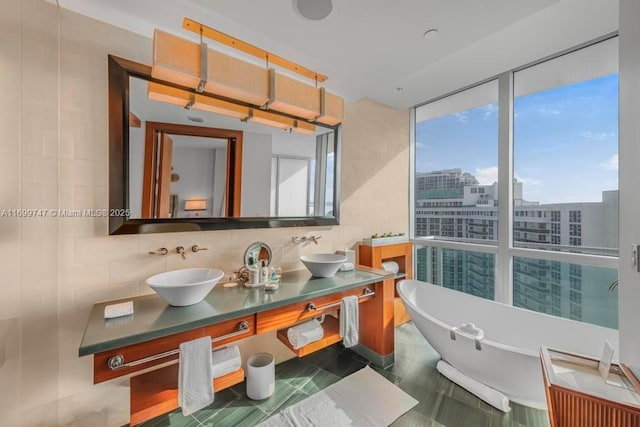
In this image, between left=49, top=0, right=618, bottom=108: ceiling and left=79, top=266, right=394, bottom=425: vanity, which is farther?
left=49, top=0, right=618, bottom=108: ceiling

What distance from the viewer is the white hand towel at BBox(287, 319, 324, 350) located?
1.87 m

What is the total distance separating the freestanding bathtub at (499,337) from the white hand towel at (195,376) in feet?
5.24

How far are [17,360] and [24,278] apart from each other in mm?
384

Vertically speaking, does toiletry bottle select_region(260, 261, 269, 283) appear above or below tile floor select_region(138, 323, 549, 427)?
above

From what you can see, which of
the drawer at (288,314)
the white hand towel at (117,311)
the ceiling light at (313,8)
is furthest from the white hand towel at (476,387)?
the ceiling light at (313,8)

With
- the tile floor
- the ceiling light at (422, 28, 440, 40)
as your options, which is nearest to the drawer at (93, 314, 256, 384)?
the tile floor

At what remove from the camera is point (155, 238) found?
1777 millimetres

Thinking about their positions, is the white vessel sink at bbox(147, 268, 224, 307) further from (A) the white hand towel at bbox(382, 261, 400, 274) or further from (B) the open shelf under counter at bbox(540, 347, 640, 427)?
(A) the white hand towel at bbox(382, 261, 400, 274)

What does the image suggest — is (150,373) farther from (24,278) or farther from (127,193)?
(127,193)

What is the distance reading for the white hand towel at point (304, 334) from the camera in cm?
187

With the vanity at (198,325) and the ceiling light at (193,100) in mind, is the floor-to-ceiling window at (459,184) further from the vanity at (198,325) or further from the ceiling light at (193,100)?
the ceiling light at (193,100)

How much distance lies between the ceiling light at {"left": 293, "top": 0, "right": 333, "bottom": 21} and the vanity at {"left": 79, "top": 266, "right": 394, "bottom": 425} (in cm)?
180

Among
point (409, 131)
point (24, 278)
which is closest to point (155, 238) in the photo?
point (24, 278)

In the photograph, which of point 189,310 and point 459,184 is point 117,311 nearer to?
point 189,310
